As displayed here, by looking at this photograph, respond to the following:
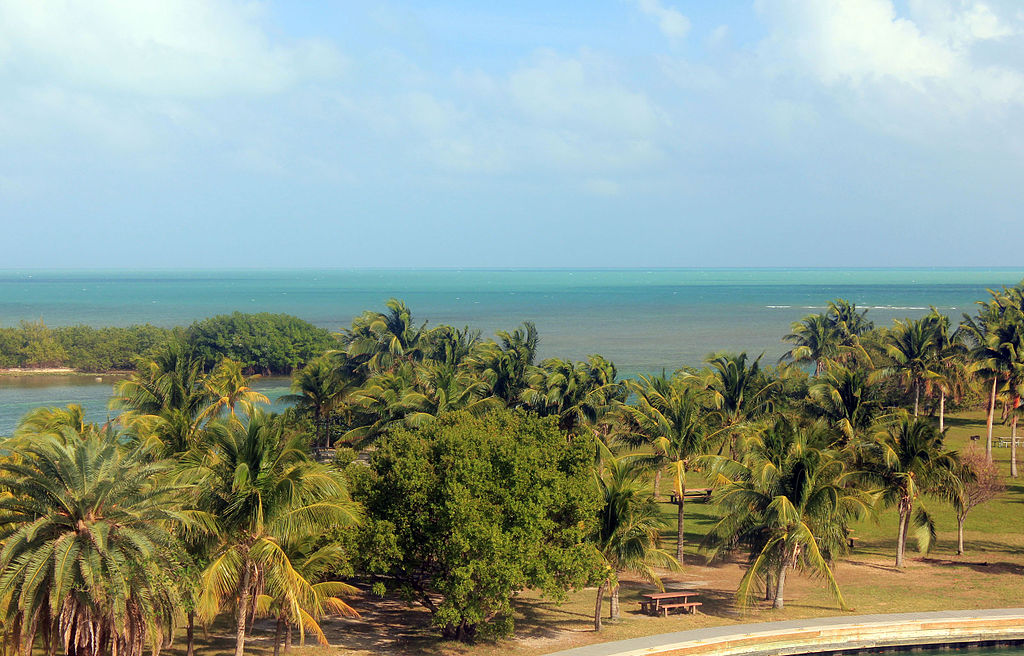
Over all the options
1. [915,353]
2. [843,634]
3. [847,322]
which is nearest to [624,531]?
[843,634]

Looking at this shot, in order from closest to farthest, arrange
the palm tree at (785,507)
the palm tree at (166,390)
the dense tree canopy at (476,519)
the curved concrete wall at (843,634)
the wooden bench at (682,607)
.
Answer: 1. the dense tree canopy at (476,519)
2. the curved concrete wall at (843,634)
3. the palm tree at (785,507)
4. the wooden bench at (682,607)
5. the palm tree at (166,390)

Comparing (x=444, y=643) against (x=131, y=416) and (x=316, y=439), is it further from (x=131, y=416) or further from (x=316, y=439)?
(x=316, y=439)

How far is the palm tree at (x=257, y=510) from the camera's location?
22969 millimetres

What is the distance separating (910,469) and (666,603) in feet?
38.8

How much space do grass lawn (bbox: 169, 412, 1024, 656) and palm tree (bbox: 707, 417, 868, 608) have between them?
147cm

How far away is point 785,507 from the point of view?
29125 mm

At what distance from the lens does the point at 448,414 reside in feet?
107

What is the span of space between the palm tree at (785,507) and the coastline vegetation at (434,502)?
78 mm

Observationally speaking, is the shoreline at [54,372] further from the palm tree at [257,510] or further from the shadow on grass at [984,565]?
the shadow on grass at [984,565]

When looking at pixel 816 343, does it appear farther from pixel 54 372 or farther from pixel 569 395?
pixel 54 372

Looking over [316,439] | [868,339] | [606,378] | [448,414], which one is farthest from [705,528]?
[868,339]

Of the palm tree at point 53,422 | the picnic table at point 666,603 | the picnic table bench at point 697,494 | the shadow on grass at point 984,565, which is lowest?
the picnic table bench at point 697,494

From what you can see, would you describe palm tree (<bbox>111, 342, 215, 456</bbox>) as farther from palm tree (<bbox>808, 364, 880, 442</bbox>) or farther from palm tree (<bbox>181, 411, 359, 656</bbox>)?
palm tree (<bbox>808, 364, 880, 442</bbox>)

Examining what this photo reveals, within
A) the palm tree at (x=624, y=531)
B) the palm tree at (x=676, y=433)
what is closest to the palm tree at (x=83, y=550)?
the palm tree at (x=624, y=531)
